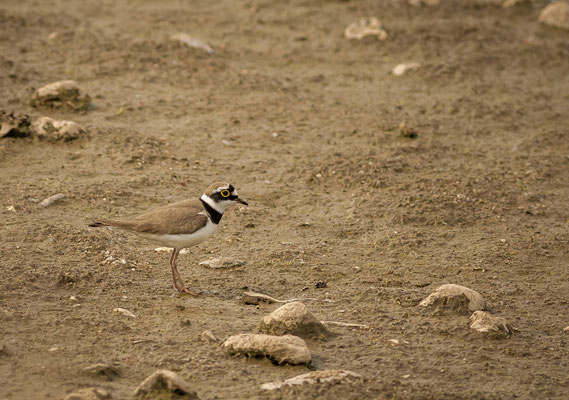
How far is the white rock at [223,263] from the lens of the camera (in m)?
7.07

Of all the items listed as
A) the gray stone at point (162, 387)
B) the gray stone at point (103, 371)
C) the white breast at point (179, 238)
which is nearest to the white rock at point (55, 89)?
the white breast at point (179, 238)

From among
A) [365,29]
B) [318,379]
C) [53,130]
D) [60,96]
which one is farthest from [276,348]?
[365,29]

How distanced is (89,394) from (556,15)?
40.9 feet

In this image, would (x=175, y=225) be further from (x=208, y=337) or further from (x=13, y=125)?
(x=13, y=125)

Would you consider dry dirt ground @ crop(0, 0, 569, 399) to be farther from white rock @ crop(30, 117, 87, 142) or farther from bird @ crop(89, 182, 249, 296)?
bird @ crop(89, 182, 249, 296)

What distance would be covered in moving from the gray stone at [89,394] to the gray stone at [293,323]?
1.43m

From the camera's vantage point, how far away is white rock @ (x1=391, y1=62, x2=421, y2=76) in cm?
1213

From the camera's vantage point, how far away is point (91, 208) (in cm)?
780

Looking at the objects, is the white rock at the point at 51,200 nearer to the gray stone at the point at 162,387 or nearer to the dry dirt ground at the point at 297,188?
the dry dirt ground at the point at 297,188

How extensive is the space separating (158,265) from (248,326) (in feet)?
5.13

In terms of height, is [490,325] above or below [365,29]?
below

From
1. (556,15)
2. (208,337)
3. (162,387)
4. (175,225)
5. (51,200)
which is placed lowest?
(51,200)

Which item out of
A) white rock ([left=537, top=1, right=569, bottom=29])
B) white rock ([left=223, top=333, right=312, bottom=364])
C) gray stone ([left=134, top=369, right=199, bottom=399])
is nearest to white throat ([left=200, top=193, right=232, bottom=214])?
white rock ([left=223, top=333, right=312, bottom=364])

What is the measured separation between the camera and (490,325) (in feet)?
19.3
